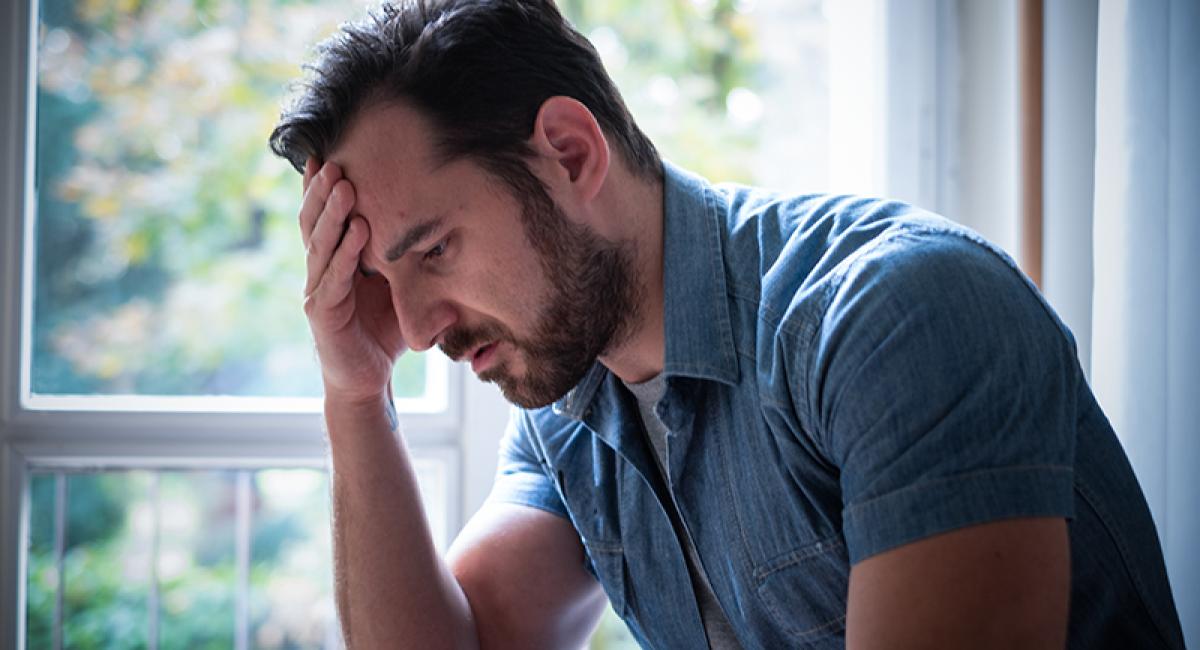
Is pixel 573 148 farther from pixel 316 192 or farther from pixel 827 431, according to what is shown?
pixel 827 431

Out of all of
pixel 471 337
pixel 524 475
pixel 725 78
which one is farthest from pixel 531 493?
pixel 725 78

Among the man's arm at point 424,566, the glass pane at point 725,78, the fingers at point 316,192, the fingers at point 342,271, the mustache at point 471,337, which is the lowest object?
the man's arm at point 424,566

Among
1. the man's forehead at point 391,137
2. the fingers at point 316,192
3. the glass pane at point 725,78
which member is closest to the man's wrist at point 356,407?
the fingers at point 316,192

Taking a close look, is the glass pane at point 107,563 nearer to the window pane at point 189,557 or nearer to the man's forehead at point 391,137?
the window pane at point 189,557

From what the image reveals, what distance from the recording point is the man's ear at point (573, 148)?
1.07 metres

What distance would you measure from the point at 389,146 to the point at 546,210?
0.19m

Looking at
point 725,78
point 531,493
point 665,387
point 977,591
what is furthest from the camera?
point 725,78

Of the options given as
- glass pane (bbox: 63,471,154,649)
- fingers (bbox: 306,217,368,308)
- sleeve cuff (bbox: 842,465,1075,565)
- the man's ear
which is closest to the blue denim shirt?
sleeve cuff (bbox: 842,465,1075,565)

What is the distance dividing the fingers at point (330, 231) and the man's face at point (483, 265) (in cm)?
1

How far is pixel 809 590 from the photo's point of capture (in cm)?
99

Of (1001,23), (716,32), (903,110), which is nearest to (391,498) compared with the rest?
(903,110)

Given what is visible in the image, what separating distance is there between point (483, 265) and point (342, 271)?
0.19 metres

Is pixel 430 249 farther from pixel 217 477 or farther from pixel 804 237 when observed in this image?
pixel 217 477

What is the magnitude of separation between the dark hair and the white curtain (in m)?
0.69
